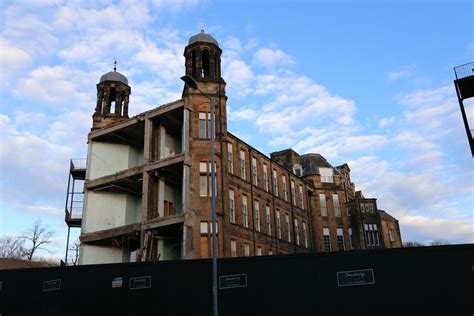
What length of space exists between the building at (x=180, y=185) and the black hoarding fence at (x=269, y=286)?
42.1 ft

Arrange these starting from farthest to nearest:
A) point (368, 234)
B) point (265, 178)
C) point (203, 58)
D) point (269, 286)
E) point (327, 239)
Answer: point (368, 234), point (327, 239), point (265, 178), point (203, 58), point (269, 286)

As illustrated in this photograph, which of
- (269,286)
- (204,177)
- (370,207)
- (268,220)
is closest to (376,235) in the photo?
(370,207)

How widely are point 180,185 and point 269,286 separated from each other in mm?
25266

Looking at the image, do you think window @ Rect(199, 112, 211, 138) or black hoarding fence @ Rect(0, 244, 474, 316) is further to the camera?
window @ Rect(199, 112, 211, 138)

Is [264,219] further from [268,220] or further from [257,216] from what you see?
[257,216]

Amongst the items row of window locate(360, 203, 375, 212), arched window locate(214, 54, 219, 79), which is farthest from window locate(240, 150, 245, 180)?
row of window locate(360, 203, 375, 212)

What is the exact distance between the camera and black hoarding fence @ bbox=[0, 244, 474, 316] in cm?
1552

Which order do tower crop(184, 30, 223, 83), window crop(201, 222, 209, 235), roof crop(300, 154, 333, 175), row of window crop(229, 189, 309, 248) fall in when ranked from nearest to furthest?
window crop(201, 222, 209, 235), tower crop(184, 30, 223, 83), row of window crop(229, 189, 309, 248), roof crop(300, 154, 333, 175)

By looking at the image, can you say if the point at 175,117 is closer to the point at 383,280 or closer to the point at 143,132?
the point at 143,132

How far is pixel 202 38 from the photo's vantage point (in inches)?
1578

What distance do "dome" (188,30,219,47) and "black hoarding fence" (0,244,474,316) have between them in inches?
Result: 983

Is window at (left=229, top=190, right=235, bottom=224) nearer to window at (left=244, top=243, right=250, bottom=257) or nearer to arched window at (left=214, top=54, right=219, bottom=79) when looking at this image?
window at (left=244, top=243, right=250, bottom=257)

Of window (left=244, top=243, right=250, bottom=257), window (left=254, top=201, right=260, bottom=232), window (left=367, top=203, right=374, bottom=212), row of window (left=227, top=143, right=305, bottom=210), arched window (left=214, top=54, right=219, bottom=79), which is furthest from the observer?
window (left=367, top=203, right=374, bottom=212)

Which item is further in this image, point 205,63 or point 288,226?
point 288,226
